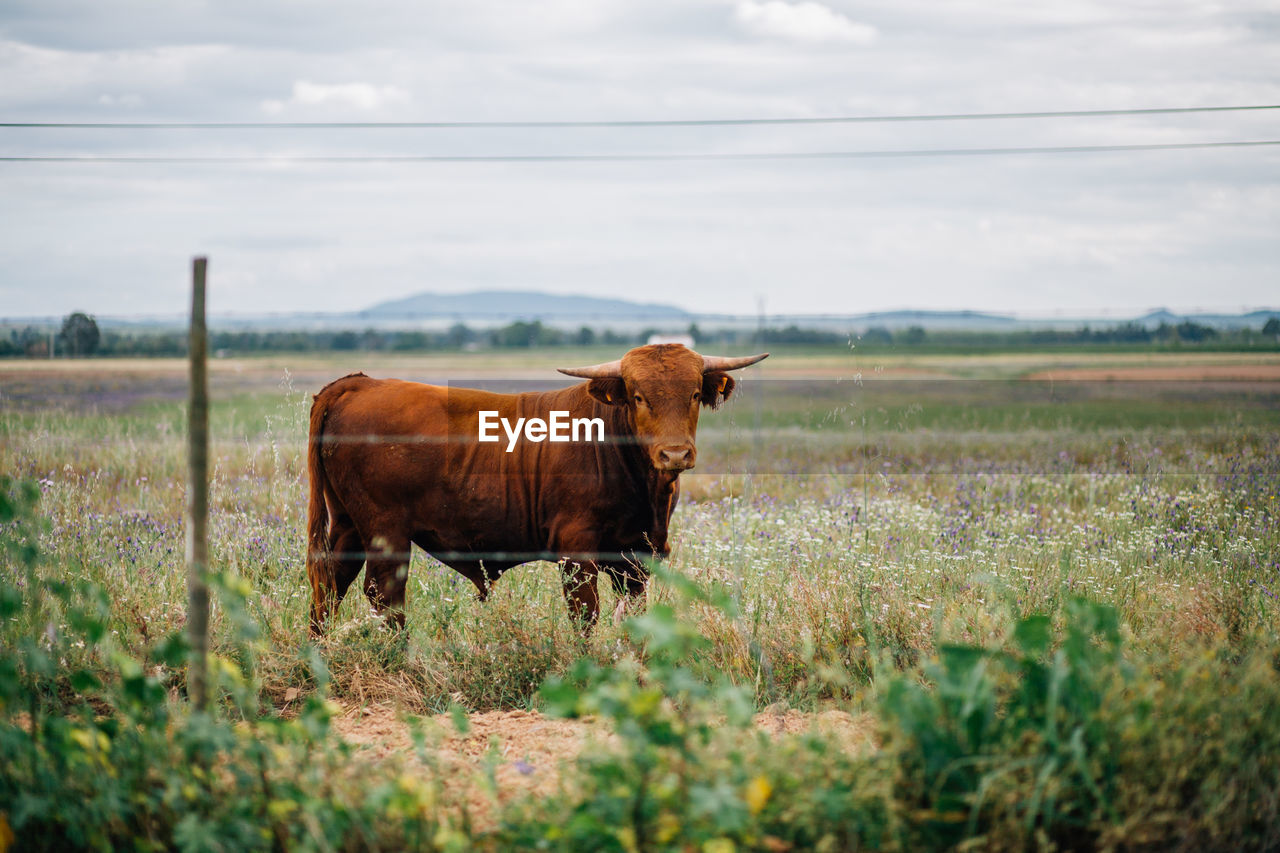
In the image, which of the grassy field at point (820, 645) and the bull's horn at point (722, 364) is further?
the bull's horn at point (722, 364)

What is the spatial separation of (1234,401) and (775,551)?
912cm

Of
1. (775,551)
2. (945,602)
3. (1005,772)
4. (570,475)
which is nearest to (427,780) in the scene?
(1005,772)

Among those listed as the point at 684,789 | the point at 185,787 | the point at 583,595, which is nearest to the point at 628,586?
the point at 583,595

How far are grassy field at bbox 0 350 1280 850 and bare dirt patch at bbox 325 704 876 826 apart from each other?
7 centimetres

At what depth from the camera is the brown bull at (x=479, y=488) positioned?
21.5 ft

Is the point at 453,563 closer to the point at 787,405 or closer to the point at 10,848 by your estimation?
the point at 10,848

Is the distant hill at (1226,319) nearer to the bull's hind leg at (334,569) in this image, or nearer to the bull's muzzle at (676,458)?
the bull's muzzle at (676,458)

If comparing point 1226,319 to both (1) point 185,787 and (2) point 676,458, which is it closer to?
(2) point 676,458

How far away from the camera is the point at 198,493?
416 centimetres

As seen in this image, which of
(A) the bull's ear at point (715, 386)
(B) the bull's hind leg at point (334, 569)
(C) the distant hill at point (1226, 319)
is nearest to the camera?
(A) the bull's ear at point (715, 386)

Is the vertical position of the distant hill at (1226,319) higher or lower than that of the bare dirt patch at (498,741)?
higher

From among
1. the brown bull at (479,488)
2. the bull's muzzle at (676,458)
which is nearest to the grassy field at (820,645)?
the brown bull at (479,488)

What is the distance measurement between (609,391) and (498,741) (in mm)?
2649

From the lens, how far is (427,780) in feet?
13.2
